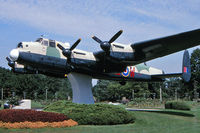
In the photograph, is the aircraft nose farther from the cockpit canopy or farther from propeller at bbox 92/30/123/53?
propeller at bbox 92/30/123/53

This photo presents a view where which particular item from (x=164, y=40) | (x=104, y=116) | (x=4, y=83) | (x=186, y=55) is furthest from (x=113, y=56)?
(x=4, y=83)

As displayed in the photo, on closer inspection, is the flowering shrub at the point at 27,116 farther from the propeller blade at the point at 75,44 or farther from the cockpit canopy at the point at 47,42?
the cockpit canopy at the point at 47,42

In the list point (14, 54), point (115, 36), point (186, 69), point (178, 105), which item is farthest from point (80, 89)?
point (178, 105)

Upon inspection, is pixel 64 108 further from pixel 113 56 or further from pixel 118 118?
pixel 113 56

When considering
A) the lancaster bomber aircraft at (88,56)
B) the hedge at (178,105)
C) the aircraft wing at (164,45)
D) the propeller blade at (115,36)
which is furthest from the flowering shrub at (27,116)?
the hedge at (178,105)

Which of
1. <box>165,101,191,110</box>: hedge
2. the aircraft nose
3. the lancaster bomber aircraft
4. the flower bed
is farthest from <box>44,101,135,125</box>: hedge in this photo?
<box>165,101,191,110</box>: hedge

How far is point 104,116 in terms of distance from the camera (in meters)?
16.8

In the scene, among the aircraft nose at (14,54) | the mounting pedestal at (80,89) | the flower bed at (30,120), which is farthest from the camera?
the mounting pedestal at (80,89)

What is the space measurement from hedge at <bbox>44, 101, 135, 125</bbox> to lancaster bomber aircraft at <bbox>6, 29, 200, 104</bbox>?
449 centimetres

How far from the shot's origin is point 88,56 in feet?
72.3

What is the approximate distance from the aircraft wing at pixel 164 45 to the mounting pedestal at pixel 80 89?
5.65 m

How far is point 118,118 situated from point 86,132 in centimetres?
410

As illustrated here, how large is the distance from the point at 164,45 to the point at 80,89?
8.84 metres

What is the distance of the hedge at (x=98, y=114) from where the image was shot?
651 inches
